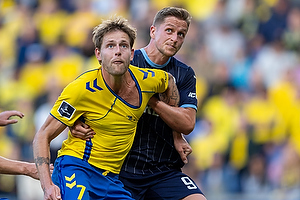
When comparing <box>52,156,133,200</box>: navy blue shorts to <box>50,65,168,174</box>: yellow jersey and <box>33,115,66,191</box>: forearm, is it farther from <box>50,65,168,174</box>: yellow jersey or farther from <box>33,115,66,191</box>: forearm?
<box>33,115,66,191</box>: forearm

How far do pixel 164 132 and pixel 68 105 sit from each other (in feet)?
4.08

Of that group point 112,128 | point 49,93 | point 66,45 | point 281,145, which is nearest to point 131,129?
point 112,128

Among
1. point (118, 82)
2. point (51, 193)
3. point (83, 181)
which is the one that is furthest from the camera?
point (118, 82)

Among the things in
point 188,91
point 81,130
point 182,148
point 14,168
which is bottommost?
point 14,168

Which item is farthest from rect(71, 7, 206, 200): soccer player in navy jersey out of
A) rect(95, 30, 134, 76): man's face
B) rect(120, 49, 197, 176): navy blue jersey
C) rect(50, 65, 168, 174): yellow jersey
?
rect(95, 30, 134, 76): man's face

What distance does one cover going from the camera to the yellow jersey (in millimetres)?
4043

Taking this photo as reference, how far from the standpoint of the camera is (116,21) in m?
4.31

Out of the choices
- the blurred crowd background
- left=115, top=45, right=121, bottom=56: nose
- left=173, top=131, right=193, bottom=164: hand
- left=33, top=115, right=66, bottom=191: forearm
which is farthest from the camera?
the blurred crowd background

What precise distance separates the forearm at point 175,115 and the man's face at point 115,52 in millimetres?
595

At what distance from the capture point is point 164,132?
195 inches

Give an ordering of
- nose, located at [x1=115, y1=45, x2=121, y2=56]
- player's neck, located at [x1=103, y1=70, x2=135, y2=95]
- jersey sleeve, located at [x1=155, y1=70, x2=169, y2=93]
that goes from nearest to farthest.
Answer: nose, located at [x1=115, y1=45, x2=121, y2=56] < player's neck, located at [x1=103, y1=70, x2=135, y2=95] < jersey sleeve, located at [x1=155, y1=70, x2=169, y2=93]

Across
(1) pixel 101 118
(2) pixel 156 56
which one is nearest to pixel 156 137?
(2) pixel 156 56

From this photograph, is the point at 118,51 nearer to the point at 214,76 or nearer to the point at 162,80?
the point at 162,80

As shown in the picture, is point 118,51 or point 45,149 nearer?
point 45,149
